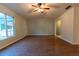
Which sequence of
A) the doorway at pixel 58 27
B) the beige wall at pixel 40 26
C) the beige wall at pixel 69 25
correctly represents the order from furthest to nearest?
the beige wall at pixel 40 26 → the doorway at pixel 58 27 → the beige wall at pixel 69 25

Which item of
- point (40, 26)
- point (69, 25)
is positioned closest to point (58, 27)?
point (40, 26)

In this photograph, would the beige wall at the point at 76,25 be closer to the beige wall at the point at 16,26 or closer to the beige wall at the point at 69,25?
the beige wall at the point at 69,25

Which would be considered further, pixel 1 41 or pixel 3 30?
pixel 3 30

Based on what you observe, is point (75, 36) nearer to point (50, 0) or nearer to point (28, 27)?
point (50, 0)

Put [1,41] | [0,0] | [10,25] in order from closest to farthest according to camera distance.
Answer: [0,0] < [1,41] < [10,25]

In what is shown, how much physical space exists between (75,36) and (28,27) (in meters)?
7.52

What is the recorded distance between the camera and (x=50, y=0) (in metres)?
0.69

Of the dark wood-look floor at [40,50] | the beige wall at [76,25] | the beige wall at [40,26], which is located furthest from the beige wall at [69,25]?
the beige wall at [40,26]

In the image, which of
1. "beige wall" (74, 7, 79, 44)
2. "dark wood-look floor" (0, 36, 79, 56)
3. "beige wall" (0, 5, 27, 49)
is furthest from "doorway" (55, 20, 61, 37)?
"dark wood-look floor" (0, 36, 79, 56)

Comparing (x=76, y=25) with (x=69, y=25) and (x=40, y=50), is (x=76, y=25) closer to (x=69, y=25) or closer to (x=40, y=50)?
(x=69, y=25)

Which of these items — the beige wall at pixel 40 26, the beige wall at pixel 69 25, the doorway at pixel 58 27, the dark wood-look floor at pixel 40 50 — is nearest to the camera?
the dark wood-look floor at pixel 40 50

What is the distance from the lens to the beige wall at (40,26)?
12508 mm

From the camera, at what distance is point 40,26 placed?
1255 cm

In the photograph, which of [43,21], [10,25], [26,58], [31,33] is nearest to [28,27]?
[31,33]
